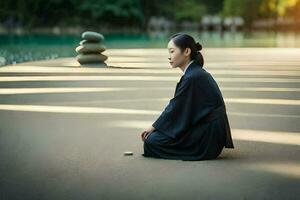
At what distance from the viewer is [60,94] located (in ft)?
39.7

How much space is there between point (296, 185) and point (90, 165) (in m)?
1.90

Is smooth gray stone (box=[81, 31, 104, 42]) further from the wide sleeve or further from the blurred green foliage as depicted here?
the blurred green foliage

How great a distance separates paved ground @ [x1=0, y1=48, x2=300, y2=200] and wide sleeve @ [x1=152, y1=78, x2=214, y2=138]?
0.34m

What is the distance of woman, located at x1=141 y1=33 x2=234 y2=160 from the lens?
600cm

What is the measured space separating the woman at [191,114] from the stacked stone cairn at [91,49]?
12686 mm

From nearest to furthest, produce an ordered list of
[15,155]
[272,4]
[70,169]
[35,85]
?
Answer: [70,169], [15,155], [35,85], [272,4]

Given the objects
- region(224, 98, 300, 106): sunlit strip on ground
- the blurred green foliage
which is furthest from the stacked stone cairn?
the blurred green foliage

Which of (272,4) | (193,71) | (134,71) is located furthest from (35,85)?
(272,4)

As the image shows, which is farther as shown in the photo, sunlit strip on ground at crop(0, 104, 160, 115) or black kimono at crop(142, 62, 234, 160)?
sunlit strip on ground at crop(0, 104, 160, 115)

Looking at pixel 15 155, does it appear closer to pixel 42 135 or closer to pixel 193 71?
pixel 42 135

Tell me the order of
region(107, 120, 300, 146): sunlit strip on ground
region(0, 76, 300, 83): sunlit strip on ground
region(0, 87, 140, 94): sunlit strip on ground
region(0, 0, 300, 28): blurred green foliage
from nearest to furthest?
1. region(107, 120, 300, 146): sunlit strip on ground
2. region(0, 87, 140, 94): sunlit strip on ground
3. region(0, 76, 300, 83): sunlit strip on ground
4. region(0, 0, 300, 28): blurred green foliage

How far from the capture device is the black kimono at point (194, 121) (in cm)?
601

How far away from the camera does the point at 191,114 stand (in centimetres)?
603

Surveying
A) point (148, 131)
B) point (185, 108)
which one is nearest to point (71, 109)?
point (148, 131)
